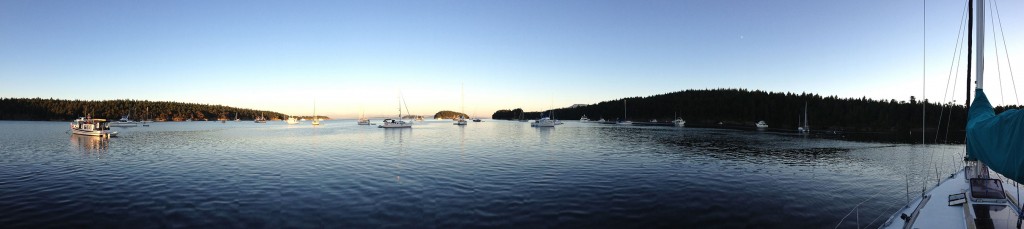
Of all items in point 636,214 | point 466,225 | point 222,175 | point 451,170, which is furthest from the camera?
point 451,170

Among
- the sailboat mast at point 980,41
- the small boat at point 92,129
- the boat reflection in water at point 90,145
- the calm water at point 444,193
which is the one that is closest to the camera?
the sailboat mast at point 980,41

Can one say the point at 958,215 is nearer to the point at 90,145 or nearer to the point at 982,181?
the point at 982,181

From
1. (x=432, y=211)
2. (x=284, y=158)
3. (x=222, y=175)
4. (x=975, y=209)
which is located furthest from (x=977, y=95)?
(x=284, y=158)

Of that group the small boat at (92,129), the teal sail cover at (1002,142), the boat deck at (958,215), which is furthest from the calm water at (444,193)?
the small boat at (92,129)

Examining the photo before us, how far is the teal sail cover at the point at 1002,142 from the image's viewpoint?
924 centimetres

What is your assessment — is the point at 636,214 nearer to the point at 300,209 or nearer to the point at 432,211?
the point at 432,211

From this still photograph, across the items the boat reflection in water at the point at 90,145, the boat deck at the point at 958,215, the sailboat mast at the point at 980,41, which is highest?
the sailboat mast at the point at 980,41

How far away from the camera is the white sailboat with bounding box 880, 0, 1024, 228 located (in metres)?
9.57

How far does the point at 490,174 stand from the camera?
3094 cm

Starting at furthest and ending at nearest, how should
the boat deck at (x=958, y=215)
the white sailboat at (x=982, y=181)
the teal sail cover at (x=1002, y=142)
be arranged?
the boat deck at (x=958, y=215)
the white sailboat at (x=982, y=181)
the teal sail cover at (x=1002, y=142)

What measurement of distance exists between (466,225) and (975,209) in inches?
648

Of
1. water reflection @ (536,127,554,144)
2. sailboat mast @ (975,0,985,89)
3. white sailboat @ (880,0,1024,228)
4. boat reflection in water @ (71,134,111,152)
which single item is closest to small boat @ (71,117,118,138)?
boat reflection in water @ (71,134,111,152)

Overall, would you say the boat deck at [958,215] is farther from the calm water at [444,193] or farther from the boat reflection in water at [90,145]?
the boat reflection in water at [90,145]

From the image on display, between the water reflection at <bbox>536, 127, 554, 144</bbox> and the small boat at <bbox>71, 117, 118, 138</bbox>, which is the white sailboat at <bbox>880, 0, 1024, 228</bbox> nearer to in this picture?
the water reflection at <bbox>536, 127, 554, 144</bbox>
